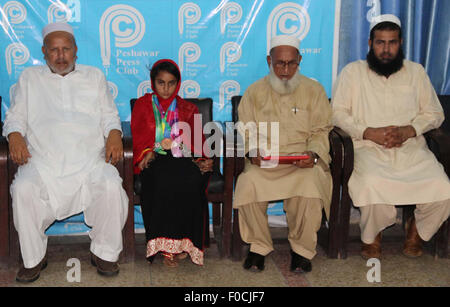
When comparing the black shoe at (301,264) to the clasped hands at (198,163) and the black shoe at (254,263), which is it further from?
the clasped hands at (198,163)

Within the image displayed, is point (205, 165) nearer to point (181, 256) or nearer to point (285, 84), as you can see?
point (181, 256)

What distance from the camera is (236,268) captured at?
3299mm

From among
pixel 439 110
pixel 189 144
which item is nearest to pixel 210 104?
pixel 189 144

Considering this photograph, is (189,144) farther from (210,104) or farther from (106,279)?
(106,279)

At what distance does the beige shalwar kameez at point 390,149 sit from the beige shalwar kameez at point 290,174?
210 mm

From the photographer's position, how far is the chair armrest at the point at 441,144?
3432mm

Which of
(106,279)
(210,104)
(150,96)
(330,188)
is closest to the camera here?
(106,279)

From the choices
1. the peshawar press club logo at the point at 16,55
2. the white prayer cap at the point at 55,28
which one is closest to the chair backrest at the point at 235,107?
the white prayer cap at the point at 55,28

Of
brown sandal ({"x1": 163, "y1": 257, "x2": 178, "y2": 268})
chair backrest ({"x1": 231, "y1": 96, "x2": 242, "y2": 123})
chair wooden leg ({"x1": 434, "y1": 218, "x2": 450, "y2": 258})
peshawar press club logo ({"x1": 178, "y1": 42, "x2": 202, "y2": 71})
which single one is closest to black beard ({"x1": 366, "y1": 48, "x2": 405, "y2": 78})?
chair backrest ({"x1": 231, "y1": 96, "x2": 242, "y2": 123})

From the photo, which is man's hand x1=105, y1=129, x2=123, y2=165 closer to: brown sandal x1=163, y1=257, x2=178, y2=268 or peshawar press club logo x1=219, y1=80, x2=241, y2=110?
brown sandal x1=163, y1=257, x2=178, y2=268

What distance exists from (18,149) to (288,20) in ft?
7.66

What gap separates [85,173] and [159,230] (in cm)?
62

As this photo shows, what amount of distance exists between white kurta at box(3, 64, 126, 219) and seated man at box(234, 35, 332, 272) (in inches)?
40.4

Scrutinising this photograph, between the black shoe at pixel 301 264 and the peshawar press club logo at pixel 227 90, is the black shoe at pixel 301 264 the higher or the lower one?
the lower one
